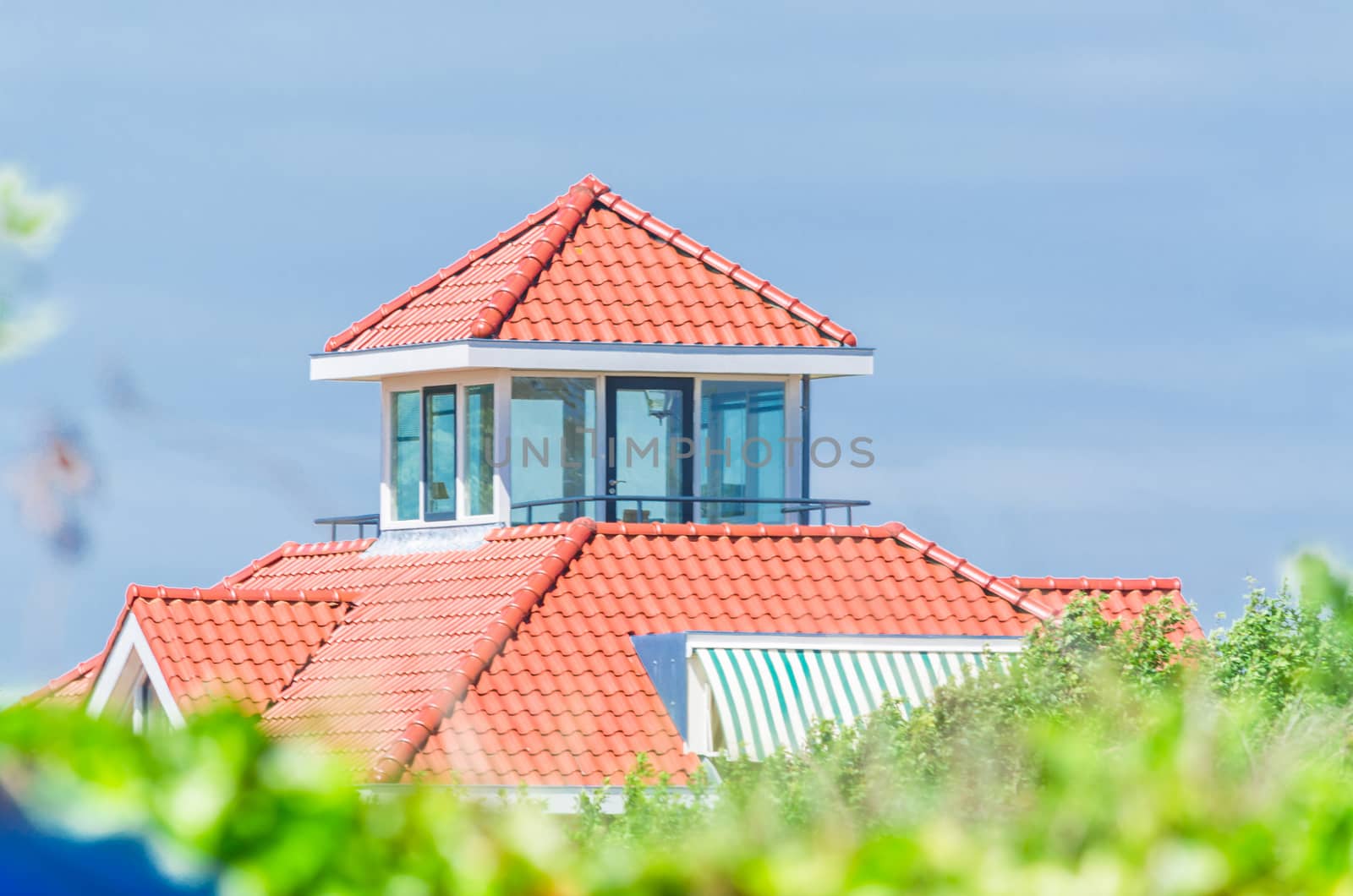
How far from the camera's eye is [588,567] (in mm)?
27594

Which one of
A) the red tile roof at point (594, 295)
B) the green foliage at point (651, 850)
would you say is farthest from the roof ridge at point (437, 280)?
the green foliage at point (651, 850)

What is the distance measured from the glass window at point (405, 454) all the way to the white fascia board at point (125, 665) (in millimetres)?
4455

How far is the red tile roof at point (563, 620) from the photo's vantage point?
82.8 ft

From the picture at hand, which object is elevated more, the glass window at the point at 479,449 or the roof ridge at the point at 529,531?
the glass window at the point at 479,449

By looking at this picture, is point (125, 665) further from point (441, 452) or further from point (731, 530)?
point (731, 530)

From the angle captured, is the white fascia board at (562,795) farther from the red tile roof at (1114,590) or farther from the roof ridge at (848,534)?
the red tile roof at (1114,590)

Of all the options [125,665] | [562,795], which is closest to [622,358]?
[562,795]

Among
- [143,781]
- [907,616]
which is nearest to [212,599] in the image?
[907,616]

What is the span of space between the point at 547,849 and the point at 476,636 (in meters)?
21.8

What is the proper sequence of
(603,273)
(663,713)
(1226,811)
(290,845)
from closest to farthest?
1. (290,845)
2. (1226,811)
3. (663,713)
4. (603,273)

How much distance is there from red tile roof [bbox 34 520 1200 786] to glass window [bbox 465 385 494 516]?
2.56 feet

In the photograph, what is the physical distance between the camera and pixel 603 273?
104 feet

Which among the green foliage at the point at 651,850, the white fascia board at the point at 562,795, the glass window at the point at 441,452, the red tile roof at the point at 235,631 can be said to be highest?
the green foliage at the point at 651,850

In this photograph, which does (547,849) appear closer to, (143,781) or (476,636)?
(143,781)
